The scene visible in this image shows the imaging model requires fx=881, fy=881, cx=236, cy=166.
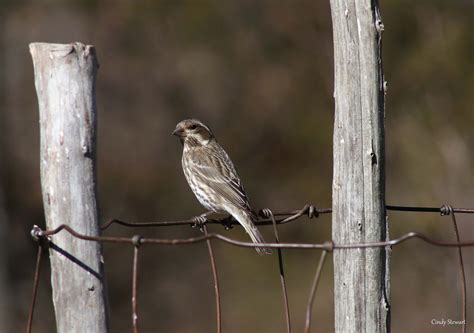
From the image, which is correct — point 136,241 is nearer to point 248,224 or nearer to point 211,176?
point 248,224

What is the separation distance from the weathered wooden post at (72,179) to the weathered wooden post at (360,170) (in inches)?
42.4

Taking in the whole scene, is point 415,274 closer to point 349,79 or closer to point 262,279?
point 262,279

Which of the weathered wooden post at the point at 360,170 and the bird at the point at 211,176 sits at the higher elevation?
the bird at the point at 211,176

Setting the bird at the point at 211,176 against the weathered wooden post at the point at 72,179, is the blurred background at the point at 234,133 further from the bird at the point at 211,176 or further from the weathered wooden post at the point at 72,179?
the weathered wooden post at the point at 72,179

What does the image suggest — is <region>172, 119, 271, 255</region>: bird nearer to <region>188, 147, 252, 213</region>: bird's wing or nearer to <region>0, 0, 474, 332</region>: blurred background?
<region>188, 147, 252, 213</region>: bird's wing

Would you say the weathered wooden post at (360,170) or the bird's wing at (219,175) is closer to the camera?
the weathered wooden post at (360,170)

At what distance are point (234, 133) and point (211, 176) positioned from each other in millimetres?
7003

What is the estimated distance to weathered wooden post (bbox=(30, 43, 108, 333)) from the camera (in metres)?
3.74

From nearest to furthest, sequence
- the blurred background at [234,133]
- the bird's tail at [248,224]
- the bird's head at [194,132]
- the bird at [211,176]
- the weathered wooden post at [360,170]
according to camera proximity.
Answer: the weathered wooden post at [360,170], the bird's tail at [248,224], the bird at [211,176], the bird's head at [194,132], the blurred background at [234,133]

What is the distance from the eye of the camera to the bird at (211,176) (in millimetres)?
7246

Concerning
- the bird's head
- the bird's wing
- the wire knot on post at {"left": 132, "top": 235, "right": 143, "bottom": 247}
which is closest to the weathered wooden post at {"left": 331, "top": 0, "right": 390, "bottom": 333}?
the wire knot on post at {"left": 132, "top": 235, "right": 143, "bottom": 247}

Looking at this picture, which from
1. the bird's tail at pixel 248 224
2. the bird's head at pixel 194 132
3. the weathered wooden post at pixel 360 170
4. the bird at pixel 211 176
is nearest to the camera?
the weathered wooden post at pixel 360 170

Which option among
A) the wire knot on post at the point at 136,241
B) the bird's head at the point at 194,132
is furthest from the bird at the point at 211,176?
the wire knot on post at the point at 136,241

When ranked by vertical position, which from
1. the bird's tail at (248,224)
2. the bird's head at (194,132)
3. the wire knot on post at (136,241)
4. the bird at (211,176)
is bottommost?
the wire knot on post at (136,241)
